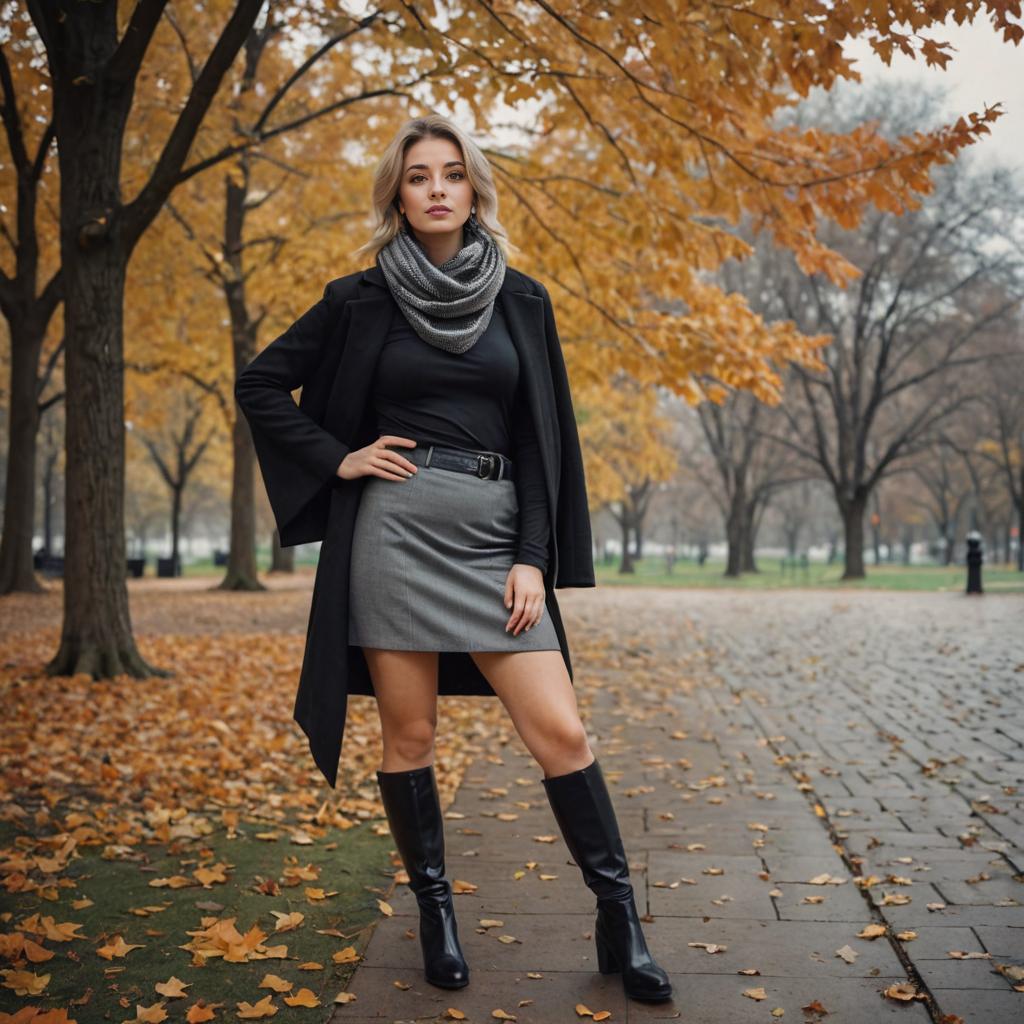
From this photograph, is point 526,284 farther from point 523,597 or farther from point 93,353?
point 93,353

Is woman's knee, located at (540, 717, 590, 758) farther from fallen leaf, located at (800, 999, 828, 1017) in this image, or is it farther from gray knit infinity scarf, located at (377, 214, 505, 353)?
gray knit infinity scarf, located at (377, 214, 505, 353)

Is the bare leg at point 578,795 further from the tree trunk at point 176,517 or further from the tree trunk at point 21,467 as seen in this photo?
the tree trunk at point 176,517

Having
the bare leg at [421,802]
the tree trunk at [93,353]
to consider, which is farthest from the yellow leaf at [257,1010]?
the tree trunk at [93,353]

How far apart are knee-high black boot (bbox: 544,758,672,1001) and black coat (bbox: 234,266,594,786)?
351 mm

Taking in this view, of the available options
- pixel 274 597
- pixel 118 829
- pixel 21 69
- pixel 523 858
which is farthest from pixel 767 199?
pixel 274 597

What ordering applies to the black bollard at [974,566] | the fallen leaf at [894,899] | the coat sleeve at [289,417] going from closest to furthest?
the coat sleeve at [289,417], the fallen leaf at [894,899], the black bollard at [974,566]

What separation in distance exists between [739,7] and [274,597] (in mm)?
13993

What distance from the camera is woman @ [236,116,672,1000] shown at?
112 inches

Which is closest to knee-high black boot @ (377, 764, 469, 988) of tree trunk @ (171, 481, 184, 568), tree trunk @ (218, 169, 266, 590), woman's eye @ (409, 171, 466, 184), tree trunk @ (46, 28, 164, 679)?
woman's eye @ (409, 171, 466, 184)

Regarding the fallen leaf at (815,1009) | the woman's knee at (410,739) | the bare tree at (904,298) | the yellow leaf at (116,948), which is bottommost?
the yellow leaf at (116,948)

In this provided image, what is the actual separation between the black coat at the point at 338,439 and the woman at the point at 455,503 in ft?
0.06

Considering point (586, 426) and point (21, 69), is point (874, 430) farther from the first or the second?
point (21, 69)

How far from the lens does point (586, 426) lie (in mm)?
31125

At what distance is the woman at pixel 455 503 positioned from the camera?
285 cm
